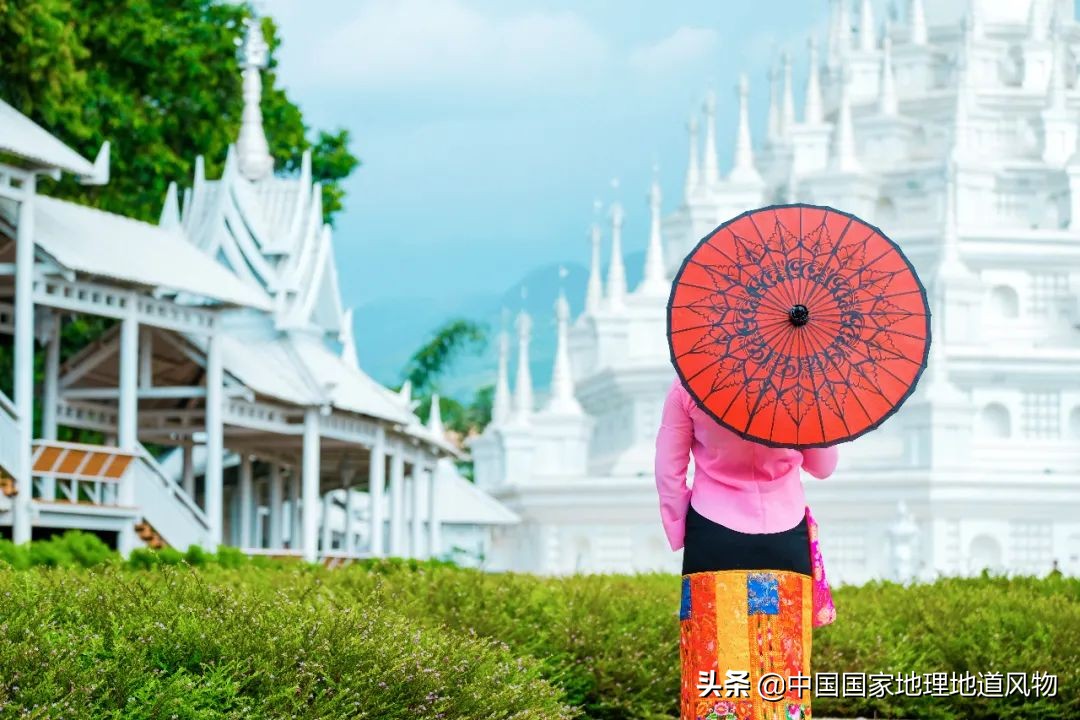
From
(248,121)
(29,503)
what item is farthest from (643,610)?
(248,121)

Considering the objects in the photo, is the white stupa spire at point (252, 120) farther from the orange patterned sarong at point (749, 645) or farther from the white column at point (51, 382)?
the orange patterned sarong at point (749, 645)

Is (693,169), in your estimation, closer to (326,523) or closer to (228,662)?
(326,523)

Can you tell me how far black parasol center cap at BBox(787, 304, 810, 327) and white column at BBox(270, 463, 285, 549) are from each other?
69.0 ft

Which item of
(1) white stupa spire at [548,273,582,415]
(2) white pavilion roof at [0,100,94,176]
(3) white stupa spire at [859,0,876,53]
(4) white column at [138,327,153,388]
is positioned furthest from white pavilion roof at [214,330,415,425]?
(3) white stupa spire at [859,0,876,53]

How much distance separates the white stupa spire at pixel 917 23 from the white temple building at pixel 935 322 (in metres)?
0.07

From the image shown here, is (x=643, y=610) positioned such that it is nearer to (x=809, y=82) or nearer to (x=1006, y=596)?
(x=1006, y=596)

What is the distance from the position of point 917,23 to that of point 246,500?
2620 cm

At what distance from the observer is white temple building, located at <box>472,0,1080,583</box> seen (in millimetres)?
39156

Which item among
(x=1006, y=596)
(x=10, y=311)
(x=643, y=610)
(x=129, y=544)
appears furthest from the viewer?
Answer: (x=10, y=311)

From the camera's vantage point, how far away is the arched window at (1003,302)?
4384 centimetres

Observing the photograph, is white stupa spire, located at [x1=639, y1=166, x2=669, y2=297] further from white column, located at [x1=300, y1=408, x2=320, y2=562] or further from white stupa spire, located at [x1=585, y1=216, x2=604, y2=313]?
white column, located at [x1=300, y1=408, x2=320, y2=562]

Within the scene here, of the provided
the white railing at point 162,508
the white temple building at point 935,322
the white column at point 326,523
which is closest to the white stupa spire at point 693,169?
the white temple building at point 935,322

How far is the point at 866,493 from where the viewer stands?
38.9 m

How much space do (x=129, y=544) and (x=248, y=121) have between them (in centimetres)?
1047
